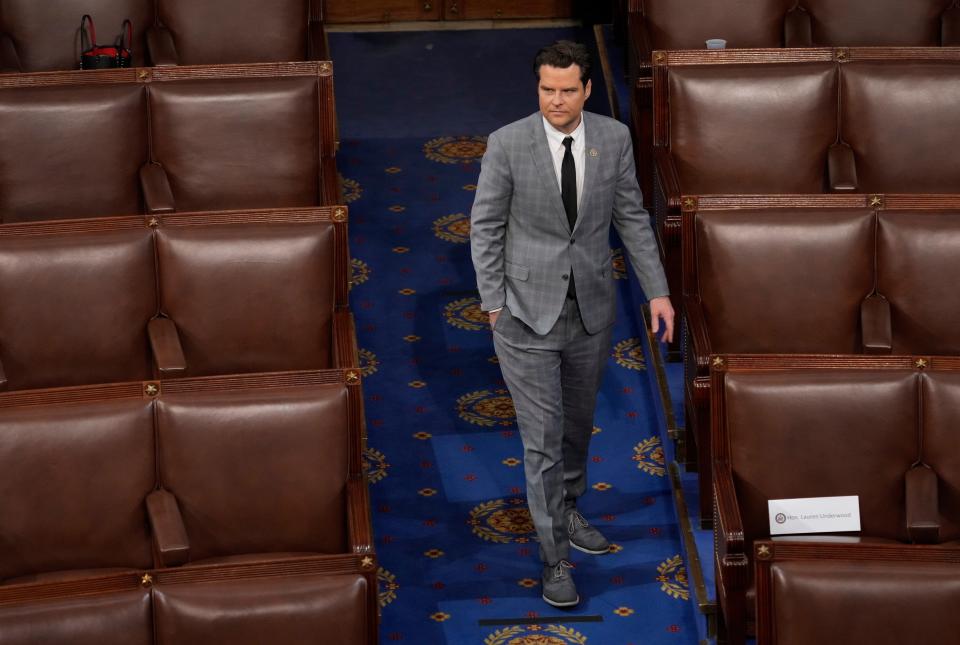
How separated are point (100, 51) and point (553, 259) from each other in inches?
32.0

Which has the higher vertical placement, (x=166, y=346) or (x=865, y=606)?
(x=166, y=346)

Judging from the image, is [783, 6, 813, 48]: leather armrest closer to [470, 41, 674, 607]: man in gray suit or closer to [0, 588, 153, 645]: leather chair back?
[470, 41, 674, 607]: man in gray suit

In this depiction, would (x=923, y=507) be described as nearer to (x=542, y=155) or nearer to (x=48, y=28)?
(x=542, y=155)

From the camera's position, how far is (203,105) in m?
1.68

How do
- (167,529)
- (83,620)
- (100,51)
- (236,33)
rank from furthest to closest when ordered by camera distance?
(236,33)
(100,51)
(167,529)
(83,620)

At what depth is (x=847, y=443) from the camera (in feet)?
4.24

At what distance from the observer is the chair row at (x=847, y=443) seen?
1.28 m

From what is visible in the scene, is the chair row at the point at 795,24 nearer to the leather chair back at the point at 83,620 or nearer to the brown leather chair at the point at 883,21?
the brown leather chair at the point at 883,21

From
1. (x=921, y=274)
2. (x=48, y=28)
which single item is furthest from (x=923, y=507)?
(x=48, y=28)

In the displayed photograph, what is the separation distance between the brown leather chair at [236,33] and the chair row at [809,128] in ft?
1.81

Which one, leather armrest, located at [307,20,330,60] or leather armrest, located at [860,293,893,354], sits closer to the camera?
leather armrest, located at [860,293,893,354]

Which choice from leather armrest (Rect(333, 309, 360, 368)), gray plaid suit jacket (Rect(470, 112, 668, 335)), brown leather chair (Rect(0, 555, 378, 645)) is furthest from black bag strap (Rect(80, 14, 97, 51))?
brown leather chair (Rect(0, 555, 378, 645))

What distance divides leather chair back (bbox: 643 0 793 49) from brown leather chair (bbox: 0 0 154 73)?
0.71 meters

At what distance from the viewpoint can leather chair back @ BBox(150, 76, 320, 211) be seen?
1.68 m
